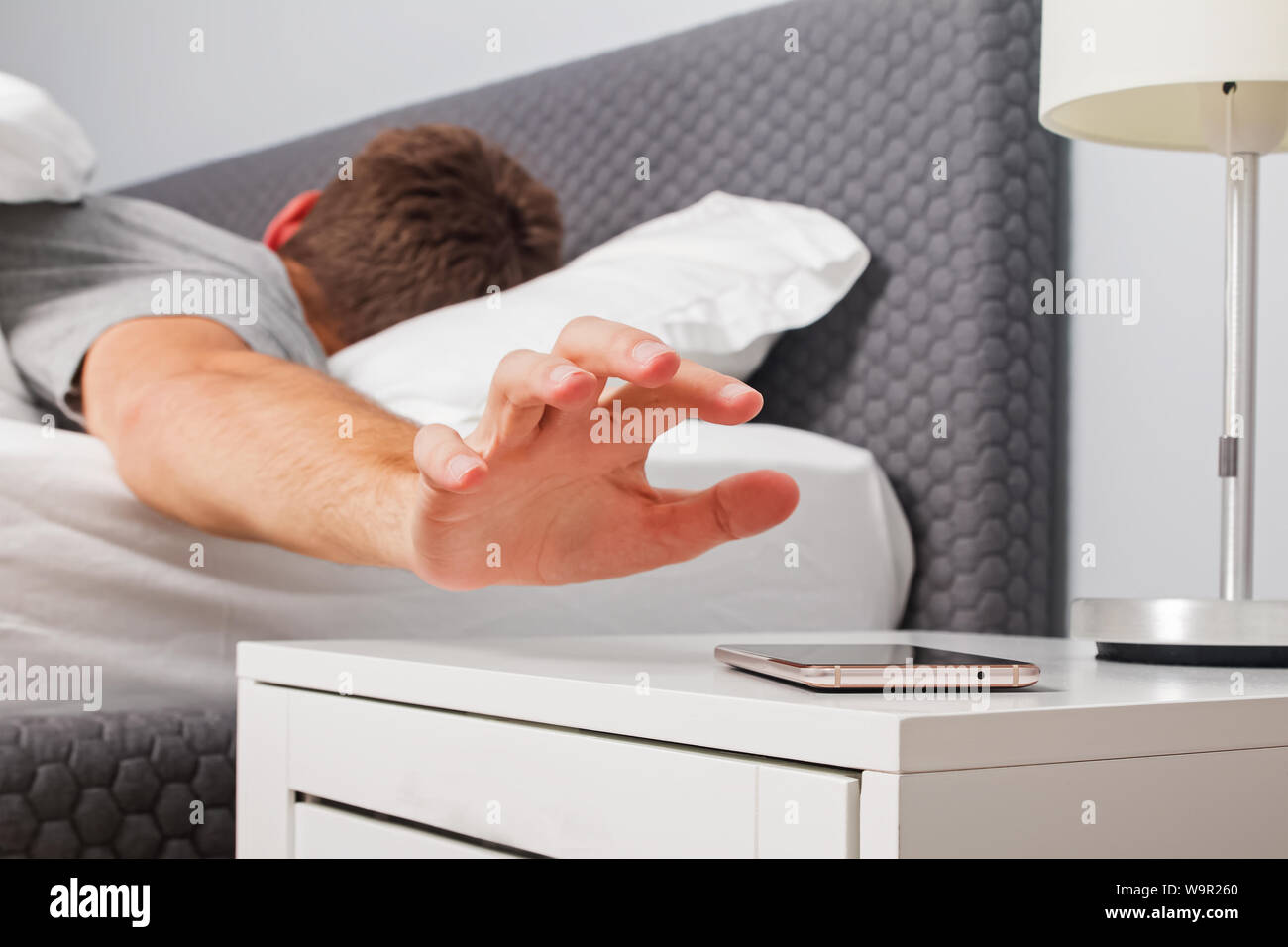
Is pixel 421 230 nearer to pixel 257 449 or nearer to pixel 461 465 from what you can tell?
pixel 257 449

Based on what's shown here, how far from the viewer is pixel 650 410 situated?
659mm

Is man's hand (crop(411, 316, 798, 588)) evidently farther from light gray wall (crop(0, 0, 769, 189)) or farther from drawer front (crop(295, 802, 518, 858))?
light gray wall (crop(0, 0, 769, 189))

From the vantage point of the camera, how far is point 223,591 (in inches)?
39.6

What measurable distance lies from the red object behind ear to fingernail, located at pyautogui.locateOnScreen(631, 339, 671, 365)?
1.31 metres

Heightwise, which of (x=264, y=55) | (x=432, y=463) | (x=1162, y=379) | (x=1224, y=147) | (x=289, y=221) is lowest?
(x=432, y=463)

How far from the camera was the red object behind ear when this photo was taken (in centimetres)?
177

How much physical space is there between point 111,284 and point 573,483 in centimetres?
80

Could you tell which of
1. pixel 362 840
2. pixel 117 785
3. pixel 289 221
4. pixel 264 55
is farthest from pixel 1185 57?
pixel 264 55

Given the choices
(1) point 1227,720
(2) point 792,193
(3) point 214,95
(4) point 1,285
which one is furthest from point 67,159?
(3) point 214,95

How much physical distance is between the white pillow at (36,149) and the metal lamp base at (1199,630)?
1104 millimetres

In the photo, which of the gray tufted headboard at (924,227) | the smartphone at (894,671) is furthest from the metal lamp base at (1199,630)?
the gray tufted headboard at (924,227)

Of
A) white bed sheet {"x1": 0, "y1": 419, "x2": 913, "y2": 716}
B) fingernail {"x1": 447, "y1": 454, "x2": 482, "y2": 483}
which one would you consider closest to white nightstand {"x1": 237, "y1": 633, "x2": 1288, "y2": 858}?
fingernail {"x1": 447, "y1": 454, "x2": 482, "y2": 483}

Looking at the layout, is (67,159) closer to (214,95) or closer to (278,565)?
(278,565)

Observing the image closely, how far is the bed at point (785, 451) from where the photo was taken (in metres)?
0.93
